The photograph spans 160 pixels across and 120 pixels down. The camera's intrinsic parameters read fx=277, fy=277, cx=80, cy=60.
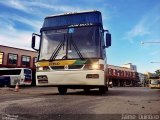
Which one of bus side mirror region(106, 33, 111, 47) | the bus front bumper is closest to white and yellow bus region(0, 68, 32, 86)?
the bus front bumper

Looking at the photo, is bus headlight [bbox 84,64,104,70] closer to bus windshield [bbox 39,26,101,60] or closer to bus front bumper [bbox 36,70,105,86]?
bus front bumper [bbox 36,70,105,86]

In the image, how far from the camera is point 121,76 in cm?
8762

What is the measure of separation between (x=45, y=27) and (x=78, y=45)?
2.05 m

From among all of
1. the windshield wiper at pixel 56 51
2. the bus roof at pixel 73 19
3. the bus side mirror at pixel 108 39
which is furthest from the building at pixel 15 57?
the bus side mirror at pixel 108 39

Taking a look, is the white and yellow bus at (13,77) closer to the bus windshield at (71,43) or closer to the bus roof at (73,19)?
the bus roof at (73,19)

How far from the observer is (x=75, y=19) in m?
13.2

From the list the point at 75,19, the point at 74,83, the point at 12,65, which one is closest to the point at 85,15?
the point at 75,19

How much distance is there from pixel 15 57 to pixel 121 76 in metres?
44.4

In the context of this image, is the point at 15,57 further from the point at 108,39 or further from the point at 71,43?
the point at 108,39

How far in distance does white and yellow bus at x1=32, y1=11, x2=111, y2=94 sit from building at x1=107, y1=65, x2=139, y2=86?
210ft

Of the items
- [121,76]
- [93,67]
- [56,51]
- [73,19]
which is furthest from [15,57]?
[121,76]

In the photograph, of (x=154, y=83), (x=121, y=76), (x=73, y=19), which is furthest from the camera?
(x=121, y=76)

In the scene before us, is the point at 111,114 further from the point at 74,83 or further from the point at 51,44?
the point at 51,44

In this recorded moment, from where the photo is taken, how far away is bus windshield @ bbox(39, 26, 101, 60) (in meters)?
12.1
